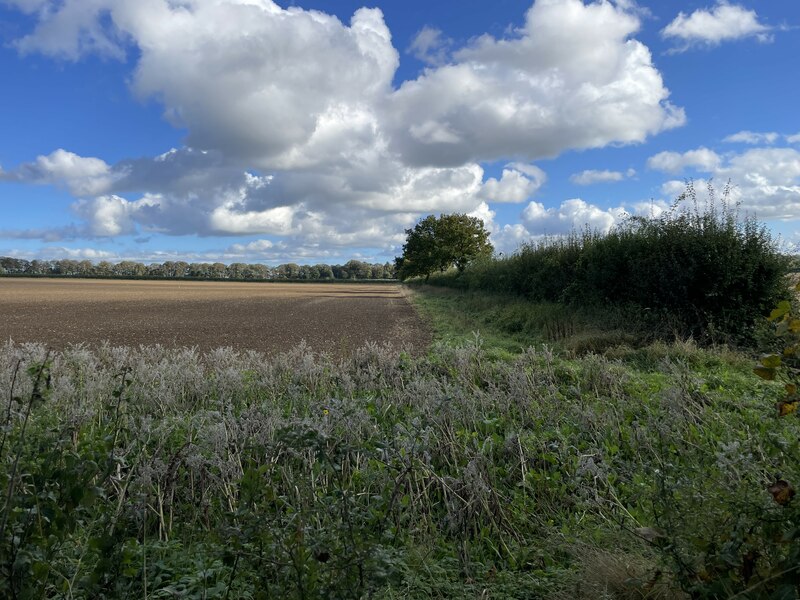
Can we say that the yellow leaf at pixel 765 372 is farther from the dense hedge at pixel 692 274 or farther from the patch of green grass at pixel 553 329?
the dense hedge at pixel 692 274

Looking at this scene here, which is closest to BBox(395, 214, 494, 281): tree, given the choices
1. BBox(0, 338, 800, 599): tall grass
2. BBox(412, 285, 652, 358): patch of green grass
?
BBox(412, 285, 652, 358): patch of green grass

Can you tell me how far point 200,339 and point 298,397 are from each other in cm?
1181

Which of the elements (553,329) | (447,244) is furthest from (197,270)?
(553,329)

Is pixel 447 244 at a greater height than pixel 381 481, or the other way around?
pixel 447 244

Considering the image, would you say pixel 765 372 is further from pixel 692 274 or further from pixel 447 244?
pixel 447 244

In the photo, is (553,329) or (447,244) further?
(447,244)

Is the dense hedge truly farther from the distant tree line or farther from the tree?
the distant tree line

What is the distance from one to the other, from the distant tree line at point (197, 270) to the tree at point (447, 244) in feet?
258

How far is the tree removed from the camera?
7006cm

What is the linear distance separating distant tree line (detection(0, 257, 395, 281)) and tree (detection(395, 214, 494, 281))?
78640 millimetres

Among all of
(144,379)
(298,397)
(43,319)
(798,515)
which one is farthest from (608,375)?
(43,319)

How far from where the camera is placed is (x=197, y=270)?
531ft

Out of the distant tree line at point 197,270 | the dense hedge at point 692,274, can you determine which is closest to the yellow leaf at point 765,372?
the dense hedge at point 692,274

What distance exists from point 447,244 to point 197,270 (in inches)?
4424
